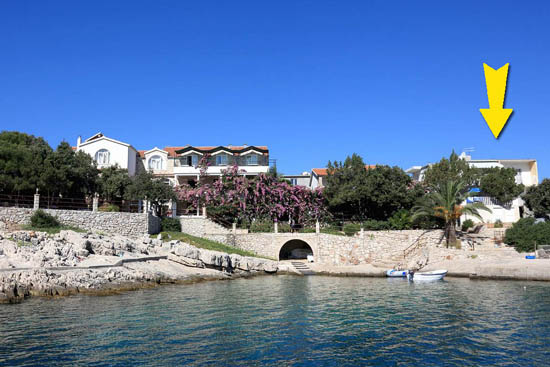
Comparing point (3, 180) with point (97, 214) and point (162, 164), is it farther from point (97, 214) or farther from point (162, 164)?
point (162, 164)

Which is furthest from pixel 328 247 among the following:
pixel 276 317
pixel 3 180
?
pixel 3 180

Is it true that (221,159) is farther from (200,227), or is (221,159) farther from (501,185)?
(501,185)

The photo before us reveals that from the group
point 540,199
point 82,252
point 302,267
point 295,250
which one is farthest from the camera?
point 295,250

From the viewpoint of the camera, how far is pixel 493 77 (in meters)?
13.3

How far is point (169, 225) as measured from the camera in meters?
40.7

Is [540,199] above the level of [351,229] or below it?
above

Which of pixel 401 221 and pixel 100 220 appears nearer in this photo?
pixel 100 220

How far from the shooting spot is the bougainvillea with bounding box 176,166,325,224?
144 ft

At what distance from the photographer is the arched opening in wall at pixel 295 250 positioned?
47.4 m

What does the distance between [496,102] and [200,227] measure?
32.2 m

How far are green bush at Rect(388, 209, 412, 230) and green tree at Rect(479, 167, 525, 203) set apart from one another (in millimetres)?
10755

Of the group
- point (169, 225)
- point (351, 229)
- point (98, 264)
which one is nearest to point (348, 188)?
point (351, 229)

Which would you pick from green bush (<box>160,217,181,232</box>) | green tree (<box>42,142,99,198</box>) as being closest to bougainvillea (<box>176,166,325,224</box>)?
green bush (<box>160,217,181,232</box>)

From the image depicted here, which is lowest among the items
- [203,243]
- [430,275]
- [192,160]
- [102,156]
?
[430,275]
